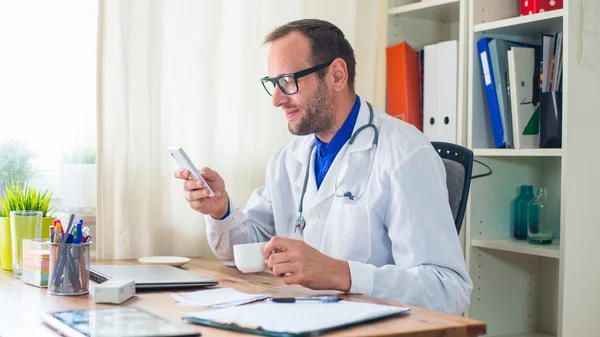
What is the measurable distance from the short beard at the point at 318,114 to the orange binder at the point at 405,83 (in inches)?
30.0

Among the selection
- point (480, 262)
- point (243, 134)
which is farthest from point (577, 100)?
point (243, 134)

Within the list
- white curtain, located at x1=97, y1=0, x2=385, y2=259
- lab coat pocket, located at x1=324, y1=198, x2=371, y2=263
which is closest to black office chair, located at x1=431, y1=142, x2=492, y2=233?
lab coat pocket, located at x1=324, y1=198, x2=371, y2=263

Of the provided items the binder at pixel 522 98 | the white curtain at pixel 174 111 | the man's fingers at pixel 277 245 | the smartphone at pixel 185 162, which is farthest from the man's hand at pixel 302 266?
the binder at pixel 522 98

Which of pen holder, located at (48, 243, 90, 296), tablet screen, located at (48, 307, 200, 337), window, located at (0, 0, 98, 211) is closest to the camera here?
tablet screen, located at (48, 307, 200, 337)

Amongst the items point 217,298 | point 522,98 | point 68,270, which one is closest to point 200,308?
point 217,298

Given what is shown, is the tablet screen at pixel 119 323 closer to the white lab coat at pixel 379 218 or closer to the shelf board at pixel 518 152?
the white lab coat at pixel 379 218

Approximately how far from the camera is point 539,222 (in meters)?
2.35

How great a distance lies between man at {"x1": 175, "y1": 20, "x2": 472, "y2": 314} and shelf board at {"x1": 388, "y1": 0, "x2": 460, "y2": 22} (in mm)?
728

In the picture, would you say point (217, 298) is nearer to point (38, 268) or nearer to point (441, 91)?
point (38, 268)

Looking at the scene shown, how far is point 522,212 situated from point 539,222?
0.08 meters

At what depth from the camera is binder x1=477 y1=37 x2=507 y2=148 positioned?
7.70ft

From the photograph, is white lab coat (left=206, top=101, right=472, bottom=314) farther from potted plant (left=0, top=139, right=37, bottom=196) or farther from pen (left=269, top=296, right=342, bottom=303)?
potted plant (left=0, top=139, right=37, bottom=196)

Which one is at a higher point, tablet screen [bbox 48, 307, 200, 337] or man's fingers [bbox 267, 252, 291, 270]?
man's fingers [bbox 267, 252, 291, 270]

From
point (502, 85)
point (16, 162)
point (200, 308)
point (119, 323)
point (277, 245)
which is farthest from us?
point (502, 85)
